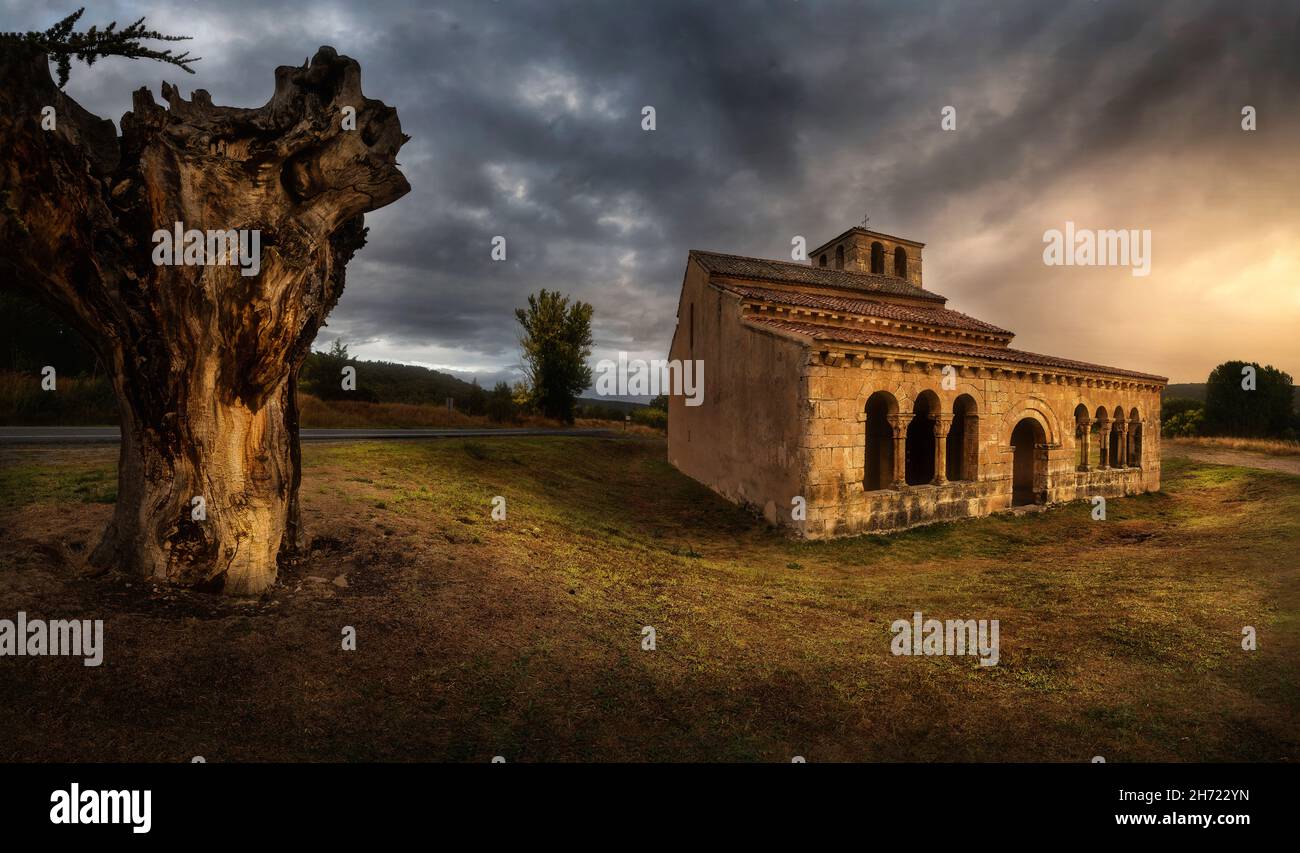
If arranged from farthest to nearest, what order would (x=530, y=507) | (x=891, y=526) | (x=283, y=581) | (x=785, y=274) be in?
(x=785, y=274) → (x=891, y=526) → (x=530, y=507) → (x=283, y=581)

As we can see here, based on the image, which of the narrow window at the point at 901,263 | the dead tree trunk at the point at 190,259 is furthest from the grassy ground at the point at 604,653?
the narrow window at the point at 901,263

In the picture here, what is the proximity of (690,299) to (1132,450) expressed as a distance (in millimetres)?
17360

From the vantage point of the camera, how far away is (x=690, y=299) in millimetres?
20328

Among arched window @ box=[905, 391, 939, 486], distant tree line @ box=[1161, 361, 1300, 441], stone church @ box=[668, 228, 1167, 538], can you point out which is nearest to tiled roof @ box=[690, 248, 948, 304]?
stone church @ box=[668, 228, 1167, 538]

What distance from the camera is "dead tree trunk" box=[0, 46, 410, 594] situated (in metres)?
4.81

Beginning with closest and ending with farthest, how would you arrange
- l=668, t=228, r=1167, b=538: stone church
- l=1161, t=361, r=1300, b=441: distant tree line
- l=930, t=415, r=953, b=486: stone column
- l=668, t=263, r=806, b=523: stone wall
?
l=668, t=228, r=1167, b=538: stone church < l=668, t=263, r=806, b=523: stone wall < l=930, t=415, r=953, b=486: stone column < l=1161, t=361, r=1300, b=441: distant tree line

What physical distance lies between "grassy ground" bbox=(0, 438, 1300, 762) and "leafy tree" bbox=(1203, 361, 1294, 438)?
50.1 meters

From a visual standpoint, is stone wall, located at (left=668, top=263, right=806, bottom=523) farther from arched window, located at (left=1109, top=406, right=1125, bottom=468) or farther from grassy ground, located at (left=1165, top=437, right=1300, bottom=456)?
grassy ground, located at (left=1165, top=437, right=1300, bottom=456)

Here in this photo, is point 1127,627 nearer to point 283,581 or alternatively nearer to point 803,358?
point 803,358

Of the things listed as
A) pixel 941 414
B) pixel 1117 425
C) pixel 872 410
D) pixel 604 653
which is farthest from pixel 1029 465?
pixel 604 653

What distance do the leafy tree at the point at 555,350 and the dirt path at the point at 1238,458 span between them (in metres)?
33.4

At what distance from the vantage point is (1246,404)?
143 ft

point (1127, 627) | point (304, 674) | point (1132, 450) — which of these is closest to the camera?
point (304, 674)

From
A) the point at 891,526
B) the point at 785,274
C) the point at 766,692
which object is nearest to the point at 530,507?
the point at 766,692
